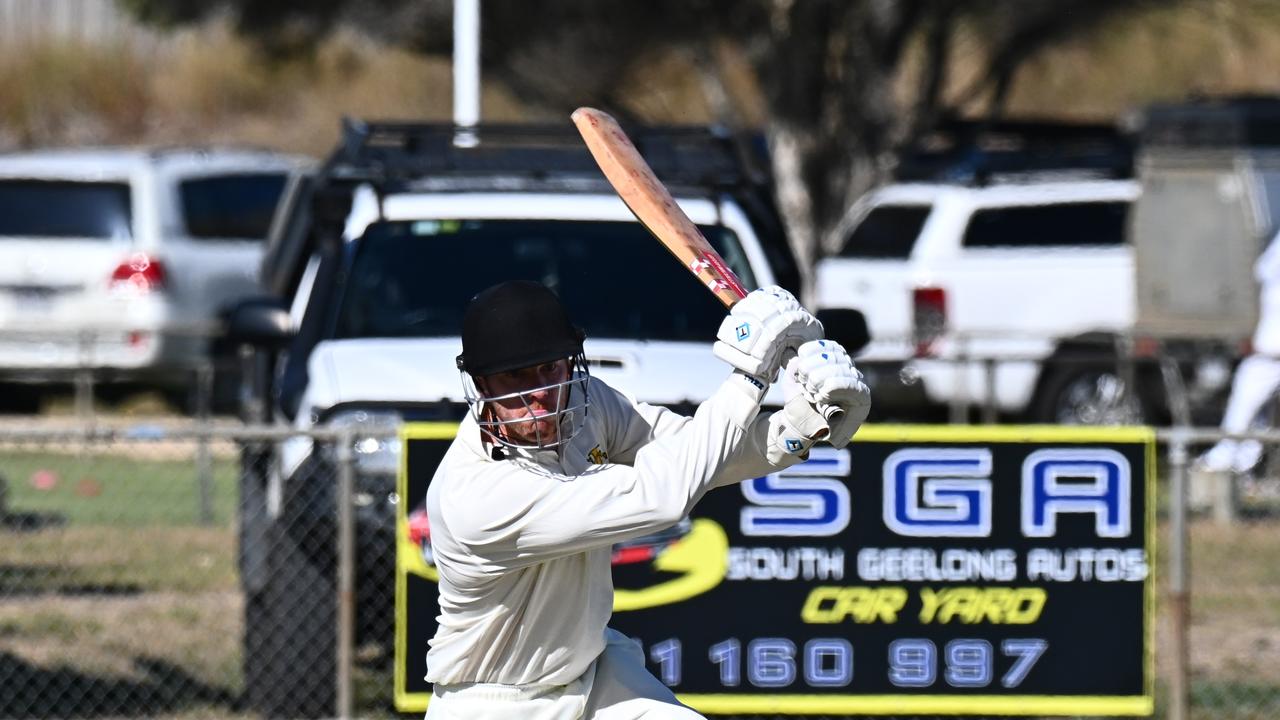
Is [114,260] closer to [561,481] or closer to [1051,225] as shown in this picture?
[1051,225]

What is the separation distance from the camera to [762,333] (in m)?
3.72

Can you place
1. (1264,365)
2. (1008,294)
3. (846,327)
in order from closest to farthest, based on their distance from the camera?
(846,327) < (1264,365) < (1008,294)

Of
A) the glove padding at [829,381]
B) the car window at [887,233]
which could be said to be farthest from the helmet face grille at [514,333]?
the car window at [887,233]

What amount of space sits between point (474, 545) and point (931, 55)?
1783 centimetres

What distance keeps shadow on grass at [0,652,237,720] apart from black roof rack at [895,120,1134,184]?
8.42m

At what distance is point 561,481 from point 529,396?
18 cm

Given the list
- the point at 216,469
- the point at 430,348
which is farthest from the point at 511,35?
the point at 430,348

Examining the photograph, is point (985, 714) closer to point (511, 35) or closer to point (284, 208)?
point (284, 208)

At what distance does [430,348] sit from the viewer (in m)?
7.45

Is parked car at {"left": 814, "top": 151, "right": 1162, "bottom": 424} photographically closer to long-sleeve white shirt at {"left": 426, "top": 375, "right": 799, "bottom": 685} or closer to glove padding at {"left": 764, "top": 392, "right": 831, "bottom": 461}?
long-sleeve white shirt at {"left": 426, "top": 375, "right": 799, "bottom": 685}

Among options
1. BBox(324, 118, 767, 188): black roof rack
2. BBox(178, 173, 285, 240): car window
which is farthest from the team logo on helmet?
BBox(178, 173, 285, 240): car window

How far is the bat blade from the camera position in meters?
4.21

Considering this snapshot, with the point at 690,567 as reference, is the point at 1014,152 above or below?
above

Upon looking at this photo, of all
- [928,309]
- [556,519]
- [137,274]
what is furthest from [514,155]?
[137,274]
